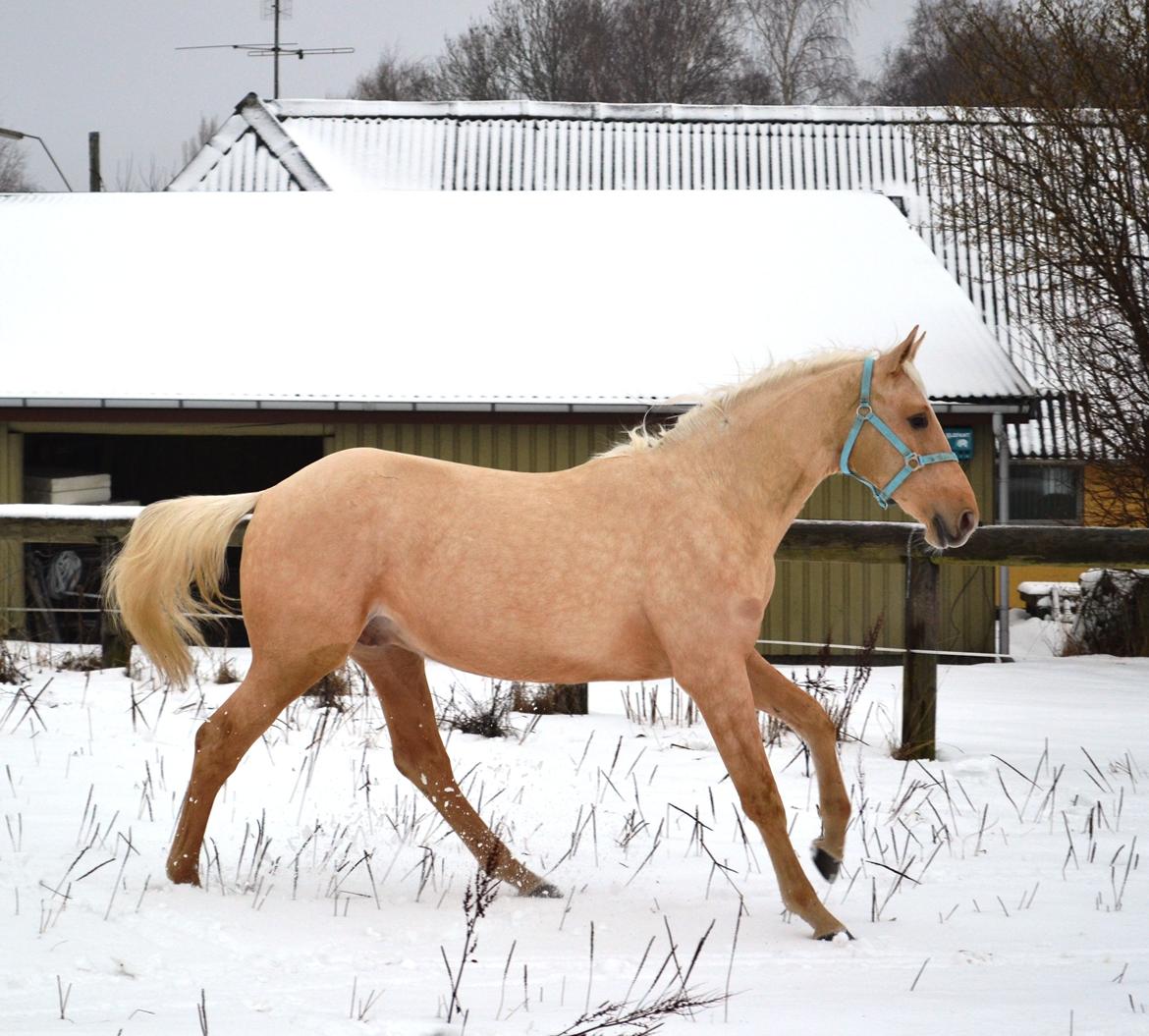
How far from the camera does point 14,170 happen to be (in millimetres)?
44438

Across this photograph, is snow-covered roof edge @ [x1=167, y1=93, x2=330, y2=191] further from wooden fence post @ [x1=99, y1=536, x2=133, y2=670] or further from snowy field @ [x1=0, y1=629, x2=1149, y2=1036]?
snowy field @ [x1=0, y1=629, x2=1149, y2=1036]

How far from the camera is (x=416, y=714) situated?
4129 millimetres

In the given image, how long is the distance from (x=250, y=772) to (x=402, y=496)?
2.01 metres

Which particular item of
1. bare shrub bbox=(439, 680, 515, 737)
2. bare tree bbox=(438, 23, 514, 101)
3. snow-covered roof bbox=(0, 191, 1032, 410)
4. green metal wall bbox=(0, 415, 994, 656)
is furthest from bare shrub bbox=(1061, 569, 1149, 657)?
bare tree bbox=(438, 23, 514, 101)

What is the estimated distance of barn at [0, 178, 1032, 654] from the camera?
10.3m


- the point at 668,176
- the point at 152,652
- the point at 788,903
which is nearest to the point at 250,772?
the point at 152,652

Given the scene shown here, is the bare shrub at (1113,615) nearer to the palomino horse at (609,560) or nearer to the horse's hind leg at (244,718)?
the palomino horse at (609,560)

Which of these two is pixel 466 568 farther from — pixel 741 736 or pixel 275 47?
pixel 275 47

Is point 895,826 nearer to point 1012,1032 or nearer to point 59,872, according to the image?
point 1012,1032

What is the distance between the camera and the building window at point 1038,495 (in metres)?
16.1

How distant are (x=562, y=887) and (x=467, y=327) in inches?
→ 307

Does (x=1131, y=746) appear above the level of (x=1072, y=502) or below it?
below

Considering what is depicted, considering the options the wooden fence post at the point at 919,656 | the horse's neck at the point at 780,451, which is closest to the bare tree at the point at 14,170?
the wooden fence post at the point at 919,656

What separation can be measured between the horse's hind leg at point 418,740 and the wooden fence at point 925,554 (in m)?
2.48
